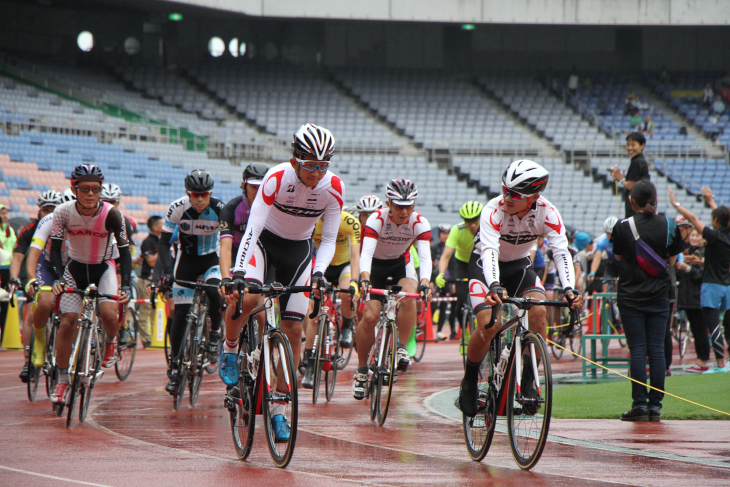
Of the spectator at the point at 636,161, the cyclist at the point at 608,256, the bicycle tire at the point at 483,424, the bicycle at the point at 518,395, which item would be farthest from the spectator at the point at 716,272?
the bicycle at the point at 518,395

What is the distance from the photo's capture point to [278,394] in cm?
583

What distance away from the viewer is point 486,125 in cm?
3875

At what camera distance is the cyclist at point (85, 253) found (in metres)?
8.09

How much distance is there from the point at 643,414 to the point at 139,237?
16.8 metres

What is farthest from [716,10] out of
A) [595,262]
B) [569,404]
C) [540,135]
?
[569,404]

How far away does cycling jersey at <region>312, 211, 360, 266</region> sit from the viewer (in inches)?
396

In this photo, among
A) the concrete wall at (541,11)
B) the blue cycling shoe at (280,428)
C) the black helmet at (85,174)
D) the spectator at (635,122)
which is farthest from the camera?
→ the spectator at (635,122)

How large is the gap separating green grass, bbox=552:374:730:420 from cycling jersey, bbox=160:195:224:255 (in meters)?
3.69

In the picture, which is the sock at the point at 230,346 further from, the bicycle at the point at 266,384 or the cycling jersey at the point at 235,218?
the cycling jersey at the point at 235,218

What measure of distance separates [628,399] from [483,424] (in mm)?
3564

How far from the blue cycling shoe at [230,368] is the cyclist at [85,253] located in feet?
5.27

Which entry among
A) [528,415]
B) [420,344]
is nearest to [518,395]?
[528,415]

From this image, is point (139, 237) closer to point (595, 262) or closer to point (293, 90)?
point (595, 262)

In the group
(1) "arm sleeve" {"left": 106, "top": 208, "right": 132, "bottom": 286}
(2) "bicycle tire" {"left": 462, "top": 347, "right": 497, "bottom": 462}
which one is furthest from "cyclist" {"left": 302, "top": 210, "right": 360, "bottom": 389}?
(2) "bicycle tire" {"left": 462, "top": 347, "right": 497, "bottom": 462}
